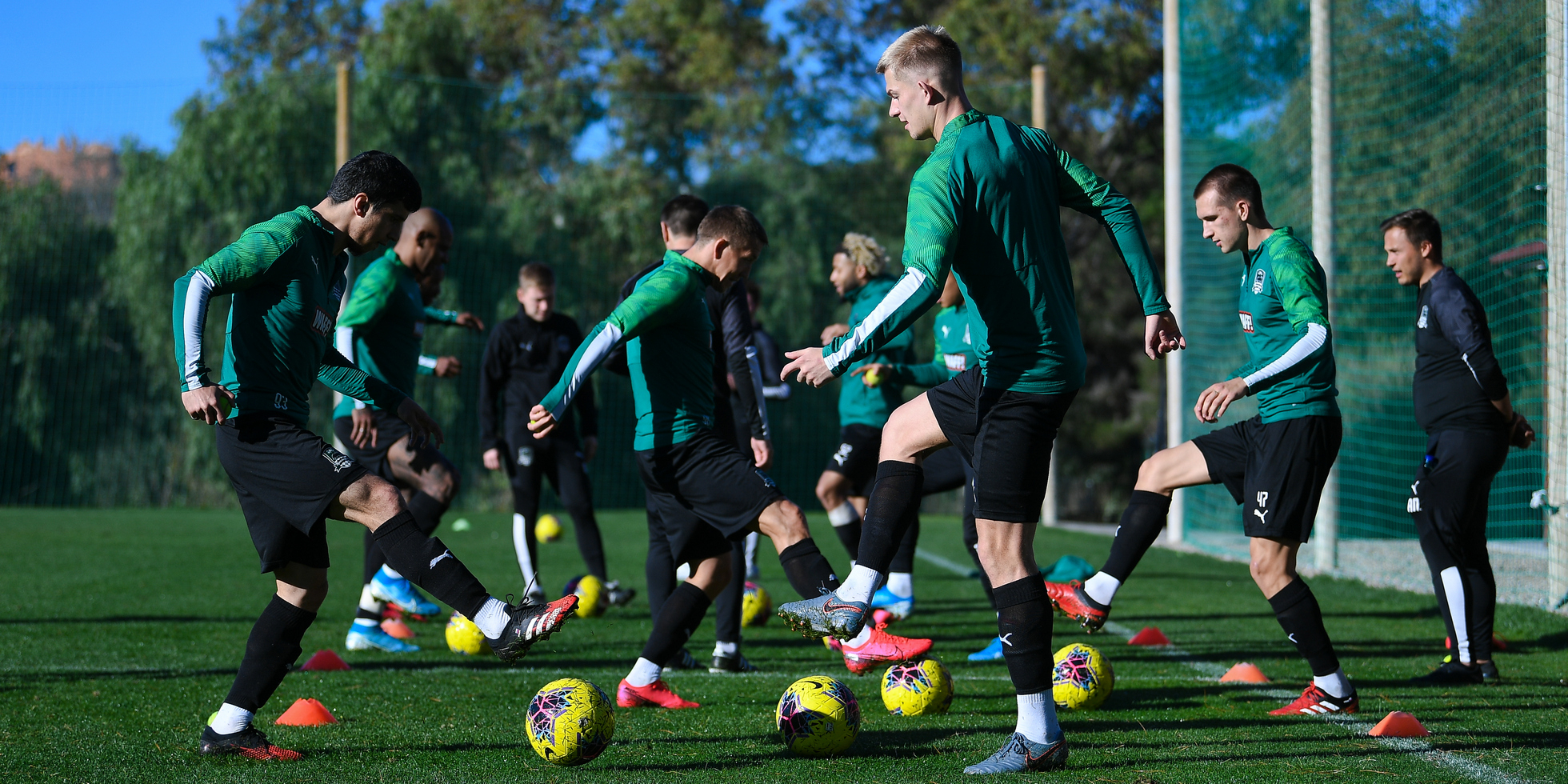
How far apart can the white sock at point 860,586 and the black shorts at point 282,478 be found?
1.53 metres

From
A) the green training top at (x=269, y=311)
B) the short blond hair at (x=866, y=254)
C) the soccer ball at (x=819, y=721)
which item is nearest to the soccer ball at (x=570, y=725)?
the soccer ball at (x=819, y=721)

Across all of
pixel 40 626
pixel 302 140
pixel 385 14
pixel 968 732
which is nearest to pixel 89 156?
pixel 302 140

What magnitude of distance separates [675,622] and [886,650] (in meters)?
0.83

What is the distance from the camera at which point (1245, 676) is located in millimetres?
5566

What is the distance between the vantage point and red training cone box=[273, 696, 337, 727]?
458 cm

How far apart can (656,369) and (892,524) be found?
4.51ft

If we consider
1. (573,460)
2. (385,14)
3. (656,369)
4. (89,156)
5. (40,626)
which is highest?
(385,14)

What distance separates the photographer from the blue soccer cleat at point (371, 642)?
21.4 feet

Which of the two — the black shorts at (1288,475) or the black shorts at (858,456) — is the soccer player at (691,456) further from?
the black shorts at (858,456)

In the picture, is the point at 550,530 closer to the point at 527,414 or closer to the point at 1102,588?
the point at 527,414

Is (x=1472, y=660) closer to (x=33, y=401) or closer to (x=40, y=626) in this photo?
(x=40, y=626)

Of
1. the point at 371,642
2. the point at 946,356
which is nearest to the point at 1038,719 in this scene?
the point at 946,356

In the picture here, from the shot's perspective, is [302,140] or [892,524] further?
[302,140]

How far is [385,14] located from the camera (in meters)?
29.3
